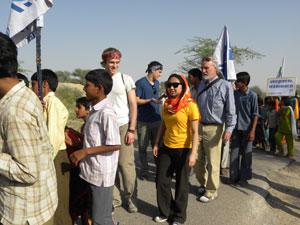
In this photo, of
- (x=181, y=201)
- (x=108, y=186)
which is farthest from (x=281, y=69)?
(x=108, y=186)

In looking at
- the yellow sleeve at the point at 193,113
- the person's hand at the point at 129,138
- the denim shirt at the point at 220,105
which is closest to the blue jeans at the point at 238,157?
the denim shirt at the point at 220,105

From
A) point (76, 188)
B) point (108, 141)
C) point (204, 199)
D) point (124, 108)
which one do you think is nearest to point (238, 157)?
point (204, 199)

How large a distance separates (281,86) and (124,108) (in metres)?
7.77

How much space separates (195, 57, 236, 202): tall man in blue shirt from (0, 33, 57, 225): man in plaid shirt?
309 cm

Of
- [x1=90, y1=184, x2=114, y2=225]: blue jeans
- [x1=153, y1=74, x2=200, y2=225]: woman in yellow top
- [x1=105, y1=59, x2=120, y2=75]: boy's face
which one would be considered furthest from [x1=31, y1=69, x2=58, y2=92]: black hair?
[x1=153, y1=74, x2=200, y2=225]: woman in yellow top

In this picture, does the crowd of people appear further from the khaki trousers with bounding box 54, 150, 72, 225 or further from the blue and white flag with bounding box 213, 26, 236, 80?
the blue and white flag with bounding box 213, 26, 236, 80

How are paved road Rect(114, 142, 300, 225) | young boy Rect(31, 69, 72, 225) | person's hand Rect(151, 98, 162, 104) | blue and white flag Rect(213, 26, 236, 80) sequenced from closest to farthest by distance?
young boy Rect(31, 69, 72, 225) → paved road Rect(114, 142, 300, 225) → person's hand Rect(151, 98, 162, 104) → blue and white flag Rect(213, 26, 236, 80)

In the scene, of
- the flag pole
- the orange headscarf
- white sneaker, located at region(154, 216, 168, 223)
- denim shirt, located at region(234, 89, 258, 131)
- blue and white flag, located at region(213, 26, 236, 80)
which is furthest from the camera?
blue and white flag, located at region(213, 26, 236, 80)

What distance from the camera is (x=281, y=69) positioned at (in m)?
Answer: 13.7

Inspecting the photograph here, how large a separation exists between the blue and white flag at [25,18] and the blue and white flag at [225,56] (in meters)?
3.93

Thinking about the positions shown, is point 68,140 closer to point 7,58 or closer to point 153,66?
point 7,58

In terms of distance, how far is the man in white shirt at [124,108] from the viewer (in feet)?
11.9

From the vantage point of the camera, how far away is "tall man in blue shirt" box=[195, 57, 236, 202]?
14.6 ft

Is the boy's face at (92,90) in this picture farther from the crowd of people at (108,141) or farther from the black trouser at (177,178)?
the black trouser at (177,178)
